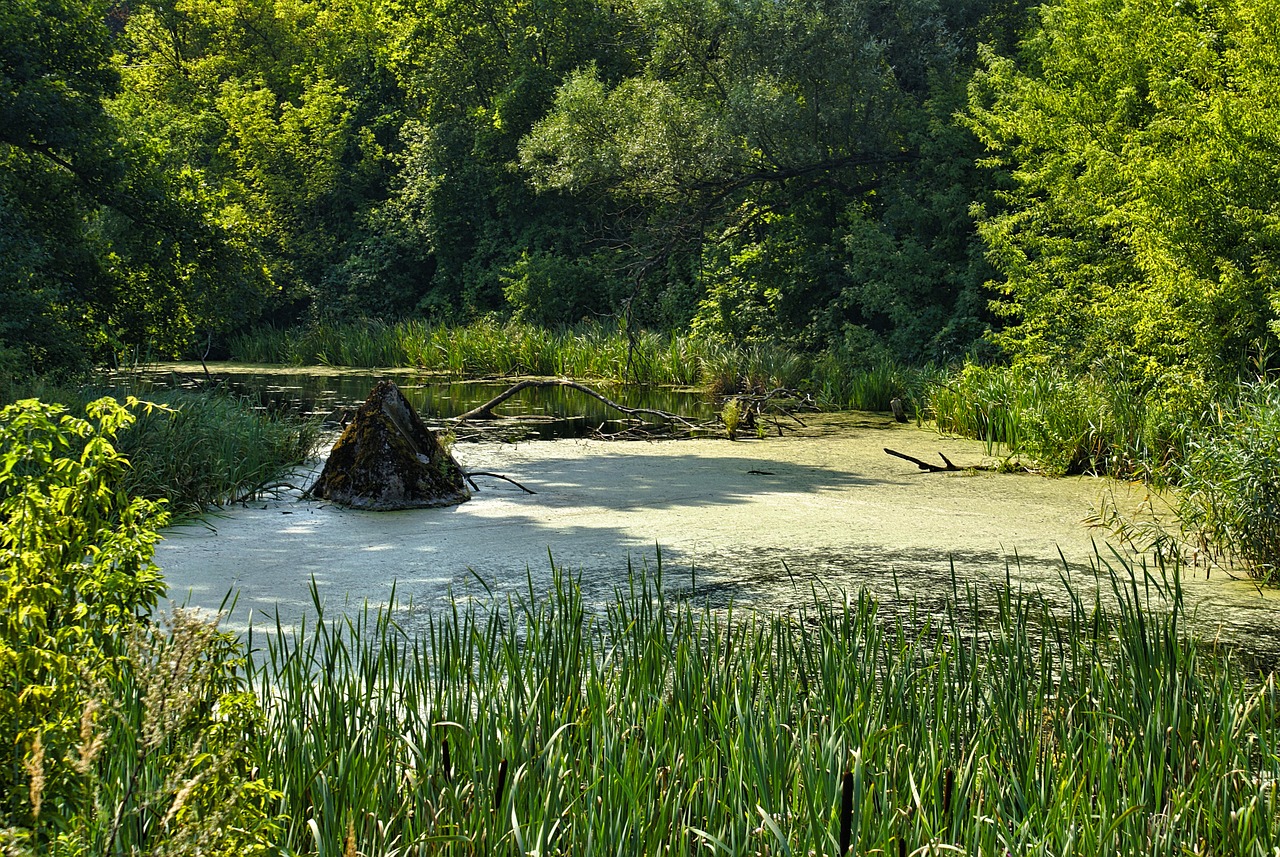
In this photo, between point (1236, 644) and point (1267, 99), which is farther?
point (1267, 99)

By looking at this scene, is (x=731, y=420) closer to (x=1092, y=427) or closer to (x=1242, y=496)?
(x=1092, y=427)

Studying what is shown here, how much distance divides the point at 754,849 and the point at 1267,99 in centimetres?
765

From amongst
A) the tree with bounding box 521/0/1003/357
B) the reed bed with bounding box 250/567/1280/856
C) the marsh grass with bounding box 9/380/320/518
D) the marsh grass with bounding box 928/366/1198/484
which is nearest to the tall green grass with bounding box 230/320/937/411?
the tree with bounding box 521/0/1003/357

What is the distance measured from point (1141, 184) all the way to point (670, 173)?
7.80 m

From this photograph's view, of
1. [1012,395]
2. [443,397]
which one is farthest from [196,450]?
[443,397]

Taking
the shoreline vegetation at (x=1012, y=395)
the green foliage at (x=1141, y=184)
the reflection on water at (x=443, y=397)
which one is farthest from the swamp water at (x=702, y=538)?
the reflection on water at (x=443, y=397)

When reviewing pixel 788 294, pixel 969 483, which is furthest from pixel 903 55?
pixel 969 483

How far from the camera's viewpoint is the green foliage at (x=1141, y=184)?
8227 millimetres

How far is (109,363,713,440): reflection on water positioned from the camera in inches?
448

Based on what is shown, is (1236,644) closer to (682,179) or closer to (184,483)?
(184,483)

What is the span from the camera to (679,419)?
11234 millimetres

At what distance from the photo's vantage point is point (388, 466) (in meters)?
7.11

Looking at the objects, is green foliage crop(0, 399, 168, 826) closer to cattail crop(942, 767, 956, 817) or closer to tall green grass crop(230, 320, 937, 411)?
cattail crop(942, 767, 956, 817)

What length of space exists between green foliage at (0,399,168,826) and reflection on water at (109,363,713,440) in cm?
730
